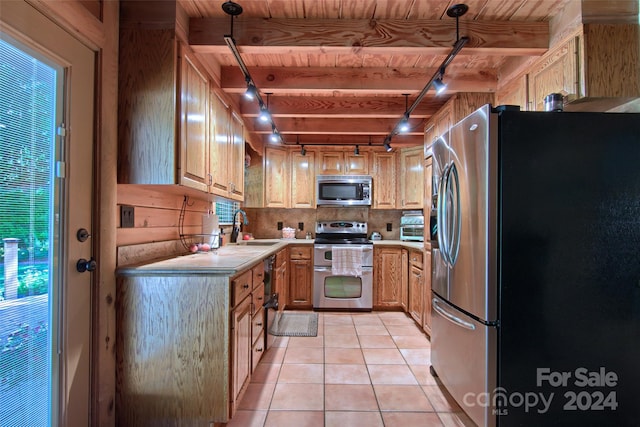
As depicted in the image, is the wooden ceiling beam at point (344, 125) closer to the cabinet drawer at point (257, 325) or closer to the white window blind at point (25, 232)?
the cabinet drawer at point (257, 325)

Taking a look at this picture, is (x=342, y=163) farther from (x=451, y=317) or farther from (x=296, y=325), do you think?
(x=451, y=317)

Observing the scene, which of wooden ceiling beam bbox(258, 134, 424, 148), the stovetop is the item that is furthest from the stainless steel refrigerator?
the stovetop

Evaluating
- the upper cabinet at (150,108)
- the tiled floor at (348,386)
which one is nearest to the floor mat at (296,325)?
the tiled floor at (348,386)

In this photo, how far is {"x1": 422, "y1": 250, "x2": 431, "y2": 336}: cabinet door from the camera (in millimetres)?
2906

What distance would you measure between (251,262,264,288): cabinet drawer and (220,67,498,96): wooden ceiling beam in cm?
150

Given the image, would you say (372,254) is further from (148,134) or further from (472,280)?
(148,134)

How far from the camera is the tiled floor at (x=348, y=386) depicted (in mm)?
1770

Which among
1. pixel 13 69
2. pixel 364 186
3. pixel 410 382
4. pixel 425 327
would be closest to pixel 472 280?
pixel 410 382

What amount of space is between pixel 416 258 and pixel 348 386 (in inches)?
70.4

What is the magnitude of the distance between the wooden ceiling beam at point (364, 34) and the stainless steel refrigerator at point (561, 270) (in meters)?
0.70

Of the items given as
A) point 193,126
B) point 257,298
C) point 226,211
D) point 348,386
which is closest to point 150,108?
point 193,126

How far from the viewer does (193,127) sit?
1.90 metres

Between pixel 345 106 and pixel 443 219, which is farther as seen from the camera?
pixel 345 106

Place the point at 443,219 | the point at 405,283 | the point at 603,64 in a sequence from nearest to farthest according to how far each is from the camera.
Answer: the point at 603,64 < the point at 443,219 < the point at 405,283
